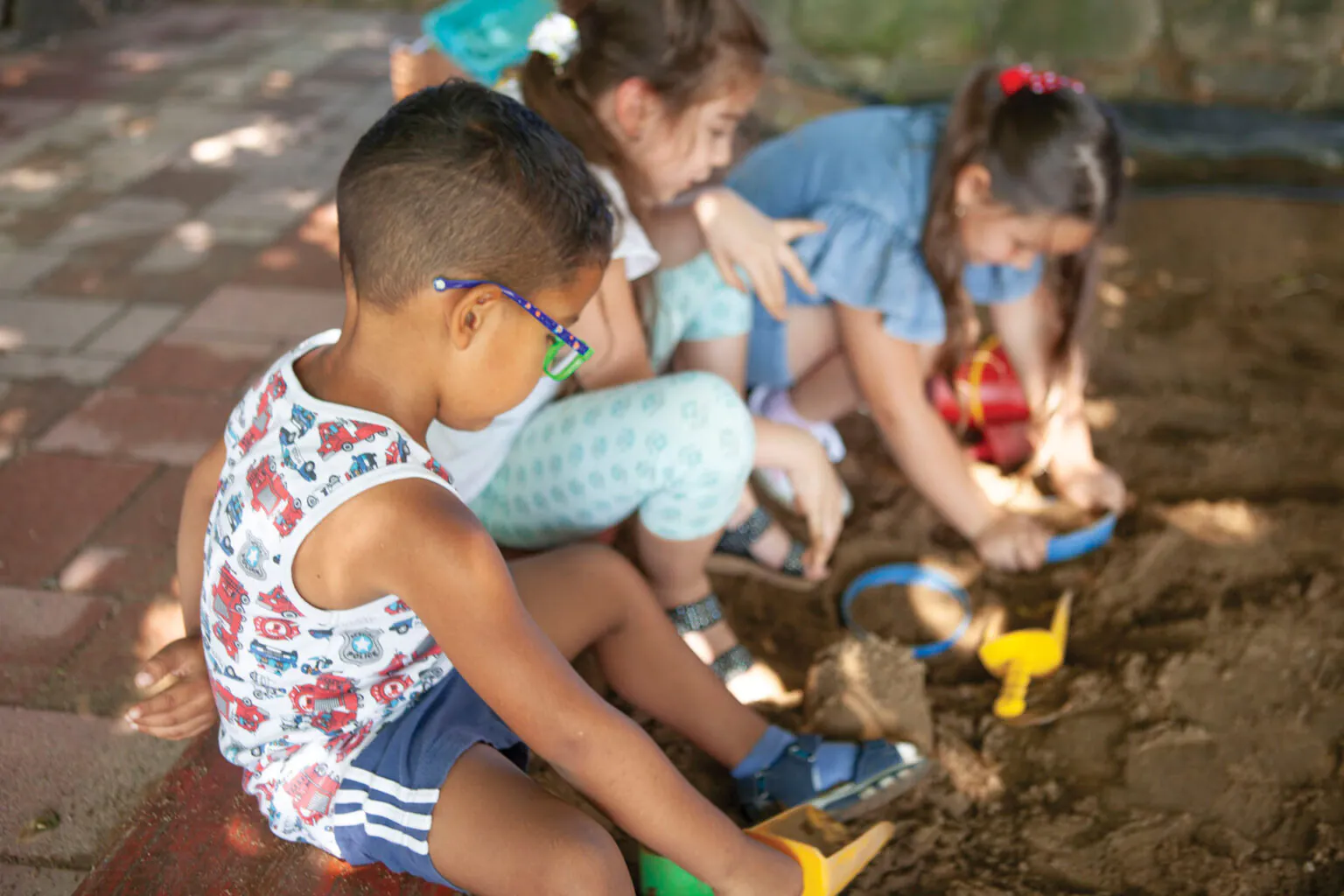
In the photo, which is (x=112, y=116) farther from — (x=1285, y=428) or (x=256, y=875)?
(x=1285, y=428)

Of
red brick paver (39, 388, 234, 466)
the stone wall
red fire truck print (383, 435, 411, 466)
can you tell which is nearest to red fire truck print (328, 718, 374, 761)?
red fire truck print (383, 435, 411, 466)

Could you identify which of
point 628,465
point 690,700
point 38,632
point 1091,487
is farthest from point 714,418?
point 38,632

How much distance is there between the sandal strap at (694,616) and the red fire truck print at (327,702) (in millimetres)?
661

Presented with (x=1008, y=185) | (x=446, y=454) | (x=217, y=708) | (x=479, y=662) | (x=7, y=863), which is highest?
(x=1008, y=185)

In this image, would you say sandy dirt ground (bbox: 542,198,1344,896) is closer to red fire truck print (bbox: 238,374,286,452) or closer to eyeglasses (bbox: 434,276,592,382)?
eyeglasses (bbox: 434,276,592,382)

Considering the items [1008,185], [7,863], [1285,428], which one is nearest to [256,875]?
[7,863]

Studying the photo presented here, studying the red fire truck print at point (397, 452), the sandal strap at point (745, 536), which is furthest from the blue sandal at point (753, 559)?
the red fire truck print at point (397, 452)

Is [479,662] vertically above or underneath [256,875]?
above

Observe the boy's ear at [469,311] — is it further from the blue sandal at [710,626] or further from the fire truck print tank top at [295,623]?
the blue sandal at [710,626]

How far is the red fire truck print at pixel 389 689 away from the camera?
1383 mm

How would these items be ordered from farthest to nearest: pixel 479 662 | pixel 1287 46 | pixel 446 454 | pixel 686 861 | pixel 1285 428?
pixel 1287 46 < pixel 1285 428 < pixel 446 454 < pixel 686 861 < pixel 479 662

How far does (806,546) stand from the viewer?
2326mm

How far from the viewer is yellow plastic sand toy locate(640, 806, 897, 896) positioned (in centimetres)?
143

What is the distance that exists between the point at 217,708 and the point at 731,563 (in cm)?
101
